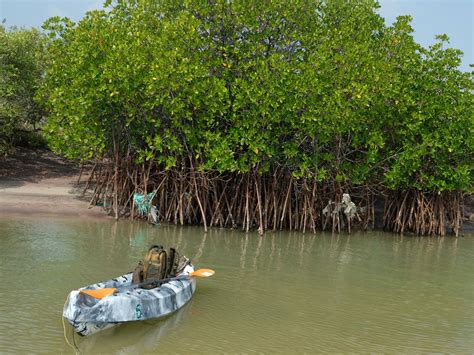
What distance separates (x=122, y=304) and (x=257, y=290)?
3860 mm

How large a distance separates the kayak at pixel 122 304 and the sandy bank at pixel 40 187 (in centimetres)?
987

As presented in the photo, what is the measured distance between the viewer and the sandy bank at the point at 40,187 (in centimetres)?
1912

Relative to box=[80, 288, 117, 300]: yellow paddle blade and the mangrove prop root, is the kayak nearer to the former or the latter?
box=[80, 288, 117, 300]: yellow paddle blade

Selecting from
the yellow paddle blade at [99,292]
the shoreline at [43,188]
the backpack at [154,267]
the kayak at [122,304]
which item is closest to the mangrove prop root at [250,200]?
the shoreline at [43,188]

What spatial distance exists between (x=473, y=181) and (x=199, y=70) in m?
10.4

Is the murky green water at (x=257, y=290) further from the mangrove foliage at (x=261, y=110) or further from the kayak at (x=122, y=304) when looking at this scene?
the mangrove foliage at (x=261, y=110)

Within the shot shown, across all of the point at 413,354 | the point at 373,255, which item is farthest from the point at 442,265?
the point at 413,354

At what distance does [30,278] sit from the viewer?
1113cm

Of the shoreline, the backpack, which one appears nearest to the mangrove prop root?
the shoreline

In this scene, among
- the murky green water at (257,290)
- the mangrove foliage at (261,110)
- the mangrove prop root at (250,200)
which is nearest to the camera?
the murky green water at (257,290)

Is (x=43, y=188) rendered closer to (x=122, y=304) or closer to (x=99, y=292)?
(x=99, y=292)

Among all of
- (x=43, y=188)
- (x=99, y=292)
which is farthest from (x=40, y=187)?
(x=99, y=292)

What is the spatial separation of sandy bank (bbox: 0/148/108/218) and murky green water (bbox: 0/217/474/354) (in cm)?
147

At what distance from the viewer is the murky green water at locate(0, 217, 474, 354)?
849 centimetres
